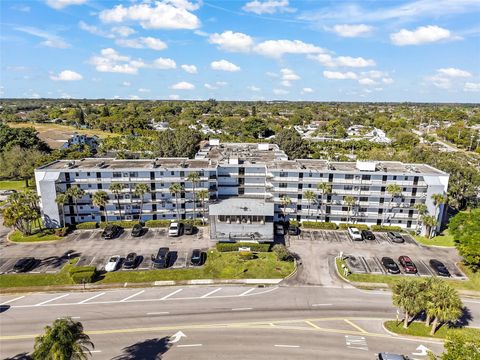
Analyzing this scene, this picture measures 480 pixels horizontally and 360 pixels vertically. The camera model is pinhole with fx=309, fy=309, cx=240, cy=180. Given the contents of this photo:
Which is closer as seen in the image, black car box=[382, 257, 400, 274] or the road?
the road

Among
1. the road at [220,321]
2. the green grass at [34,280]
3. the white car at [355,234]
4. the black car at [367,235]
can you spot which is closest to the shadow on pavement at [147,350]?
the road at [220,321]

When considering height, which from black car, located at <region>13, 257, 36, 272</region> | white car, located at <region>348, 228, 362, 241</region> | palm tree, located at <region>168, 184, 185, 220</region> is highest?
palm tree, located at <region>168, 184, 185, 220</region>

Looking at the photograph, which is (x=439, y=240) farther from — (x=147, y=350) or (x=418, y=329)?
(x=147, y=350)

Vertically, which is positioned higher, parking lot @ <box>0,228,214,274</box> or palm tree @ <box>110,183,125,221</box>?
palm tree @ <box>110,183,125,221</box>

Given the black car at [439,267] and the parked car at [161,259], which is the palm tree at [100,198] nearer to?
the parked car at [161,259]

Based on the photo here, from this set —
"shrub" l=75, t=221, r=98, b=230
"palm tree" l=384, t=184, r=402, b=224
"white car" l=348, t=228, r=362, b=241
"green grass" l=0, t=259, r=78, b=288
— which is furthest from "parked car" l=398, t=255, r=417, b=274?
"shrub" l=75, t=221, r=98, b=230

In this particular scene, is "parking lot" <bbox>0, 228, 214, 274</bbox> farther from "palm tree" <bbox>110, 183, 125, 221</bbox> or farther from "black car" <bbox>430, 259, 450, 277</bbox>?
"black car" <bbox>430, 259, 450, 277</bbox>

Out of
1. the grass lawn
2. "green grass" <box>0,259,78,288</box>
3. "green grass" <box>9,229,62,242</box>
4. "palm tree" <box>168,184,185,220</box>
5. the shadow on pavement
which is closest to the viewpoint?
the shadow on pavement
